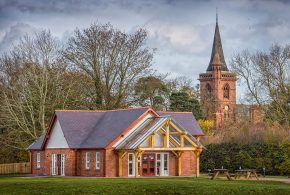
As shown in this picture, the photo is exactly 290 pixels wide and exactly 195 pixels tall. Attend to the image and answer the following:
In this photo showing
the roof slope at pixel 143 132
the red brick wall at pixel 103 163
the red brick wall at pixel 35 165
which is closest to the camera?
the roof slope at pixel 143 132

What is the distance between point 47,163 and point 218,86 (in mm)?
92222

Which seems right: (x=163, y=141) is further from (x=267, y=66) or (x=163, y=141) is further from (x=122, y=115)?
(x=267, y=66)

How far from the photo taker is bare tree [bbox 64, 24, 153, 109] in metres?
73.8

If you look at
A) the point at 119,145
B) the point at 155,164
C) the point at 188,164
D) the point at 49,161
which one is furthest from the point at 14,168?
the point at 188,164

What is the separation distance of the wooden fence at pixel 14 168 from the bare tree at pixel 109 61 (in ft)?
32.3

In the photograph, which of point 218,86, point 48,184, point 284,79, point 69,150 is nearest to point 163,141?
point 69,150

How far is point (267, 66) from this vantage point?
7850 centimetres

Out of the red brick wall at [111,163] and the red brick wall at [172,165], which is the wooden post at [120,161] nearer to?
the red brick wall at [111,163]

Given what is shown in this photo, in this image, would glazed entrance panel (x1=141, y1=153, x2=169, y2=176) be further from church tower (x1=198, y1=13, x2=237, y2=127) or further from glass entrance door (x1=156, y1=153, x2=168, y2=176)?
church tower (x1=198, y1=13, x2=237, y2=127)

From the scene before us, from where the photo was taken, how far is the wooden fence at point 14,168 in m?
Answer: 71.2

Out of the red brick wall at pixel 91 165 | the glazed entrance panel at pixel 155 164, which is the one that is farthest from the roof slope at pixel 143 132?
the red brick wall at pixel 91 165

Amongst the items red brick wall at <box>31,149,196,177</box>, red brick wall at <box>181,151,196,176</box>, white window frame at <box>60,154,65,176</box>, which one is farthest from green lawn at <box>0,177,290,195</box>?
white window frame at <box>60,154,65,176</box>

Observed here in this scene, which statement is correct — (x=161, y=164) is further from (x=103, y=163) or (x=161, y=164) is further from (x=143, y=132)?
(x=103, y=163)

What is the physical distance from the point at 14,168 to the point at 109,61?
47.4ft
